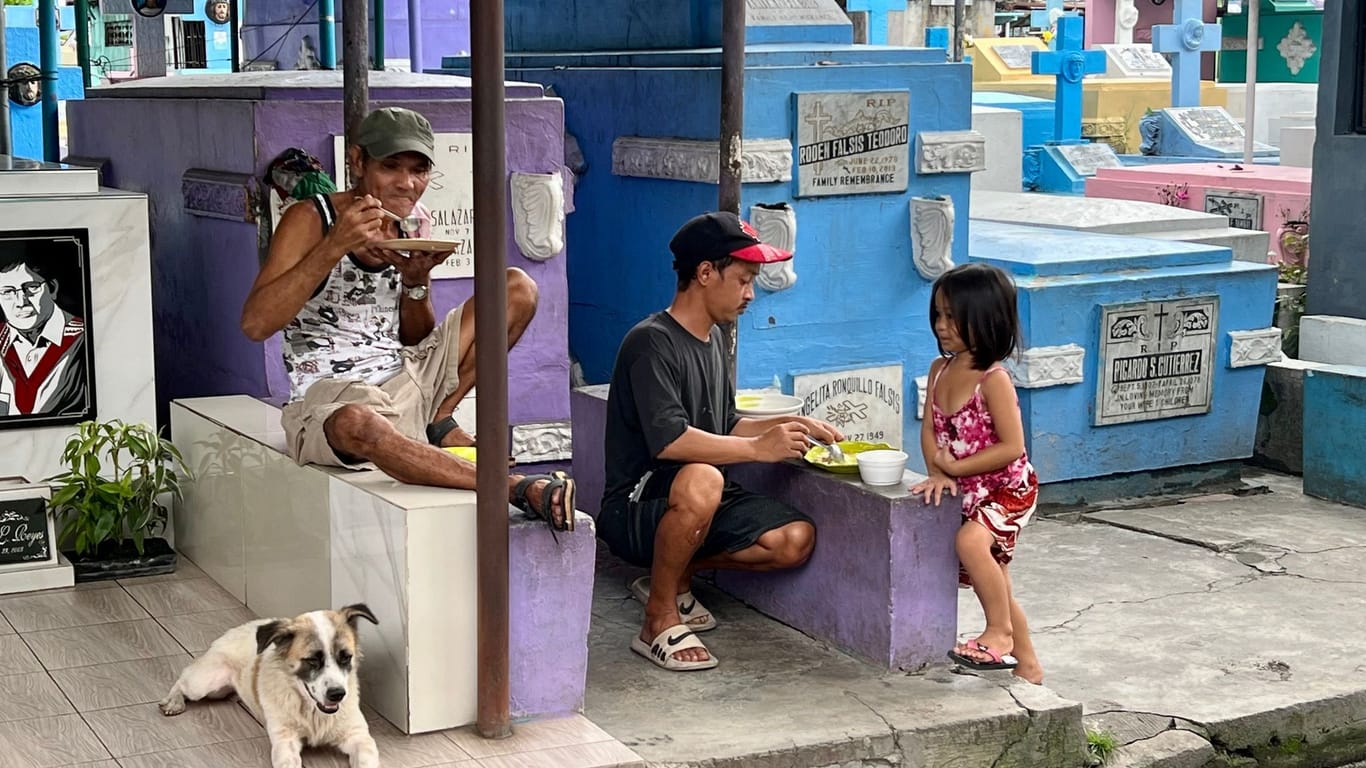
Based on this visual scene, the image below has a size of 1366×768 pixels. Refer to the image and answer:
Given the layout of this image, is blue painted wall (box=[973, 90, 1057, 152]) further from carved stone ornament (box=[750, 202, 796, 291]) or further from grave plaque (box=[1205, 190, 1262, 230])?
carved stone ornament (box=[750, 202, 796, 291])

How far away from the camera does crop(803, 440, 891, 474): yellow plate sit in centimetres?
537

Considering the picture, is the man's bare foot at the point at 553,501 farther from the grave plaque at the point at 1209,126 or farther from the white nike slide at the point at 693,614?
the grave plaque at the point at 1209,126

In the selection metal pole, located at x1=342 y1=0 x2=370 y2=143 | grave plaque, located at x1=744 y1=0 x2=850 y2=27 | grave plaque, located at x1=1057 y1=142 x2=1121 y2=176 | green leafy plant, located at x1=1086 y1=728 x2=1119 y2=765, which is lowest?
green leafy plant, located at x1=1086 y1=728 x2=1119 y2=765

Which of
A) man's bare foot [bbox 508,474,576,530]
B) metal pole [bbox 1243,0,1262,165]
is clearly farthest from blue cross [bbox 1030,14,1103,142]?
man's bare foot [bbox 508,474,576,530]

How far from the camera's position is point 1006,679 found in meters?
5.12

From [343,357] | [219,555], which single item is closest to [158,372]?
[219,555]

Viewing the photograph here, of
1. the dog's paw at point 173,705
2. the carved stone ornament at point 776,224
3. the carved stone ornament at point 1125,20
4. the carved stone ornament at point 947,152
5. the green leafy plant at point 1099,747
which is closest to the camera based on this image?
the dog's paw at point 173,705

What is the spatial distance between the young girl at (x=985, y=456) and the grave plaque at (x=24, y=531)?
2899mm

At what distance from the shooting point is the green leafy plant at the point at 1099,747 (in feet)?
16.4

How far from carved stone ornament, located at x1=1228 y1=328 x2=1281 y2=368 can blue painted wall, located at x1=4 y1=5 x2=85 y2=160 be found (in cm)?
1118

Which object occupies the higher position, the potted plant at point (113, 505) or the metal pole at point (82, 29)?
the metal pole at point (82, 29)

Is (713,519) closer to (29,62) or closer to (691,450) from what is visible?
(691,450)

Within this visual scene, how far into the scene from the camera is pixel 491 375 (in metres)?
4.39

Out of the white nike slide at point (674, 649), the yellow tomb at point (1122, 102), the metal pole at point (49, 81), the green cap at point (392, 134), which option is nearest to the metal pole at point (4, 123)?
the metal pole at point (49, 81)
